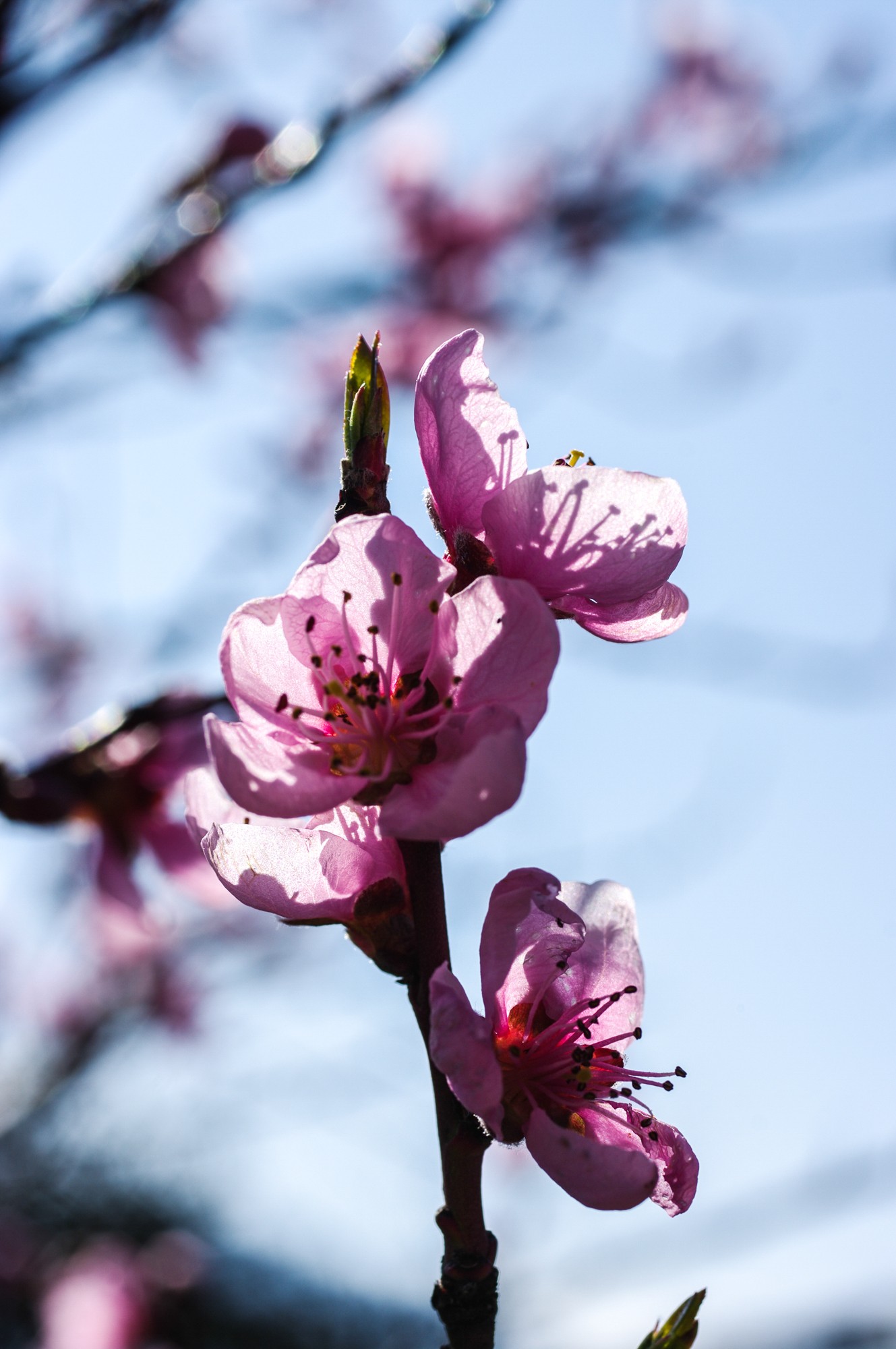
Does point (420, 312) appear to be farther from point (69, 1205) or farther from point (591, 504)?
point (69, 1205)

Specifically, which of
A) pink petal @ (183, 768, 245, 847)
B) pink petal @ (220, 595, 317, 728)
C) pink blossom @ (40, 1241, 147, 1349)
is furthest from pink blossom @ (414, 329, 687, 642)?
pink blossom @ (40, 1241, 147, 1349)

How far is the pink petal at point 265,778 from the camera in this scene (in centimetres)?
68

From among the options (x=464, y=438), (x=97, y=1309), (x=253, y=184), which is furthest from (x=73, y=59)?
(x=97, y=1309)

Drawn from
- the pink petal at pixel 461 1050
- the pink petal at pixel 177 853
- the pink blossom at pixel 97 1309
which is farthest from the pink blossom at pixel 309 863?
the pink blossom at pixel 97 1309

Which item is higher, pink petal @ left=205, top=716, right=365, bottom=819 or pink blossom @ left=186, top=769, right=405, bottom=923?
pink petal @ left=205, top=716, right=365, bottom=819

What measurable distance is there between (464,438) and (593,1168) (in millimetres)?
513

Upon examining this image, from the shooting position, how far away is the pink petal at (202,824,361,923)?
2.36 feet

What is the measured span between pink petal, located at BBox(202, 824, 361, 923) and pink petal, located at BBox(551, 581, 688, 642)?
252mm

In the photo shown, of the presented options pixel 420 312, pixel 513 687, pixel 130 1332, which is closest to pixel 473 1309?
pixel 513 687

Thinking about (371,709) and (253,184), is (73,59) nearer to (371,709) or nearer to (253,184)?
(253,184)

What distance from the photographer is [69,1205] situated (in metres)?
6.08

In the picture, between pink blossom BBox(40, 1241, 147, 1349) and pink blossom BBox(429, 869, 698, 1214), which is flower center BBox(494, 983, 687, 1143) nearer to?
pink blossom BBox(429, 869, 698, 1214)

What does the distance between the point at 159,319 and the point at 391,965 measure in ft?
8.05

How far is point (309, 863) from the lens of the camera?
74 cm
